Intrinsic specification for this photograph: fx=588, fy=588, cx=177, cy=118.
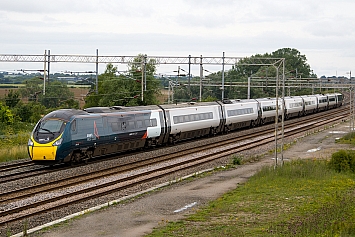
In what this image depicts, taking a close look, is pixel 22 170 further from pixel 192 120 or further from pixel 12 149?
pixel 192 120

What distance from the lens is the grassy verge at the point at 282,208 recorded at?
52.0 ft

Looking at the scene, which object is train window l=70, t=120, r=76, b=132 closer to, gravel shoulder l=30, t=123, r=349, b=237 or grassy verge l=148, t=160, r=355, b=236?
gravel shoulder l=30, t=123, r=349, b=237

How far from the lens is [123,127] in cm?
3494

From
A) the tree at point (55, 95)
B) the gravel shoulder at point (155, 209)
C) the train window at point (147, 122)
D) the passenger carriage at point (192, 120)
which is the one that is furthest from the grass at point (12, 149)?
the tree at point (55, 95)

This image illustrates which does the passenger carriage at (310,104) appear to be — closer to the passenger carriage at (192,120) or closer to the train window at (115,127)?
the passenger carriage at (192,120)

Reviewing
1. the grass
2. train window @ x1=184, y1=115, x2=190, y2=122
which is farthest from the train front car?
train window @ x1=184, y1=115, x2=190, y2=122

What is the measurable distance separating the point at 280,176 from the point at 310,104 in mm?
56069

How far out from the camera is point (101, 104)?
7106cm

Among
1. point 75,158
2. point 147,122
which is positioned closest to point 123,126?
point 147,122

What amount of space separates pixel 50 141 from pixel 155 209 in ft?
36.2

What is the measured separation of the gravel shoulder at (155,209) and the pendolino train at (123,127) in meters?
4.50

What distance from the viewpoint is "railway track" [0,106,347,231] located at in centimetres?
2048

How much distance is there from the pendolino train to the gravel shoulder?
14.8ft

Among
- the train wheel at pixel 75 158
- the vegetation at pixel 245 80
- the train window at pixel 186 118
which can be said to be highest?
the vegetation at pixel 245 80
